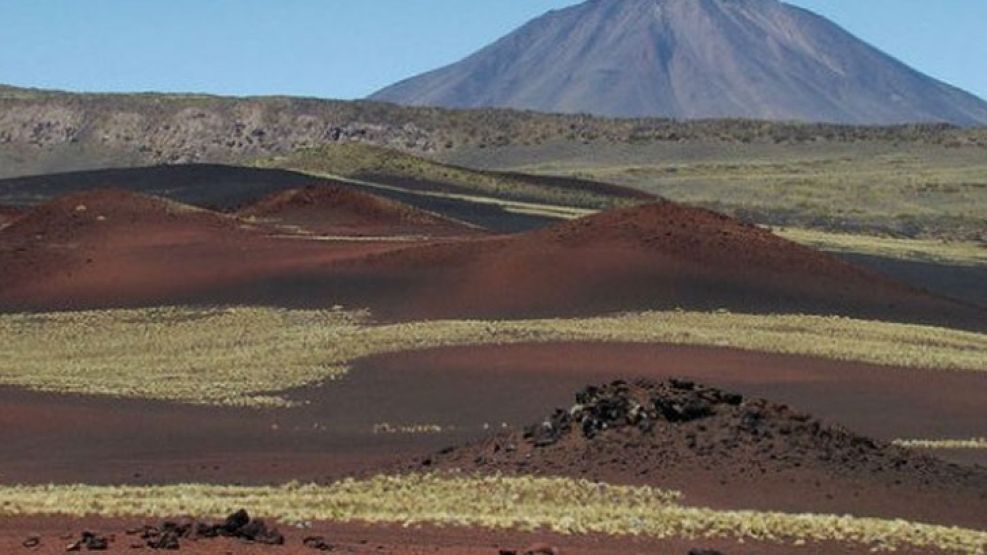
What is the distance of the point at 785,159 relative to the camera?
14950cm

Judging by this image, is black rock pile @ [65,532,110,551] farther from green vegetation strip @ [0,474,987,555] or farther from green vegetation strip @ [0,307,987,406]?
green vegetation strip @ [0,307,987,406]

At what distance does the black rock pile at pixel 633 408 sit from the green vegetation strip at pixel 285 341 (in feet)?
37.2

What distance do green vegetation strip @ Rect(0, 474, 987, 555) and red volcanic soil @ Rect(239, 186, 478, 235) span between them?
151ft

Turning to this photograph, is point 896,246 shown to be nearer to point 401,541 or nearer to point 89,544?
point 401,541

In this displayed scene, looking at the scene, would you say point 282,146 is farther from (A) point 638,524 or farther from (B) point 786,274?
(A) point 638,524

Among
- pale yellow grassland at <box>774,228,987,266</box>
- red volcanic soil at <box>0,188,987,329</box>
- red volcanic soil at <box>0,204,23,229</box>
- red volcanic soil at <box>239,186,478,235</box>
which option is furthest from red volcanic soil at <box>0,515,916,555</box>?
pale yellow grassland at <box>774,228,987,266</box>

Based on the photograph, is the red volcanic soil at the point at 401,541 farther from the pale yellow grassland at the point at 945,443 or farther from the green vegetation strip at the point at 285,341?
the green vegetation strip at the point at 285,341

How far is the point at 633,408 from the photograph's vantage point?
81.8 ft

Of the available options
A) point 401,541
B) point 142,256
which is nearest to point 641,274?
point 142,256

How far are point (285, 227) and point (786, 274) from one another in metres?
22.3

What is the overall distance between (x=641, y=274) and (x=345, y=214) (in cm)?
2322

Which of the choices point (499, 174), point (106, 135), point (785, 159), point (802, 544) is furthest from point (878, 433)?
point (106, 135)

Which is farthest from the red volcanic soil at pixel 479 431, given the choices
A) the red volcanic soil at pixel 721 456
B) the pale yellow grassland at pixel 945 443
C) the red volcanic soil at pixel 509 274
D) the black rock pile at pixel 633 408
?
the red volcanic soil at pixel 509 274

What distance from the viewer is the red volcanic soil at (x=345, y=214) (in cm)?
7056
